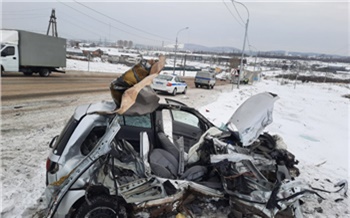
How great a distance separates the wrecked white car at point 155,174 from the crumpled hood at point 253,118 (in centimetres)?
2

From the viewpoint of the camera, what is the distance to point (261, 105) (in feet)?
14.5

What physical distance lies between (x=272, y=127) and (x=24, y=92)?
40.9 ft

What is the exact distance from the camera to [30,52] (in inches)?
786

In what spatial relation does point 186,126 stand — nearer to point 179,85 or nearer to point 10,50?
point 179,85

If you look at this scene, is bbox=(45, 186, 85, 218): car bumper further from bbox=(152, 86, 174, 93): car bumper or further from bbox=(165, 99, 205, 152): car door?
bbox=(152, 86, 174, 93): car bumper

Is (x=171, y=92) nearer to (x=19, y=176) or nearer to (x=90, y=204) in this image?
(x=19, y=176)

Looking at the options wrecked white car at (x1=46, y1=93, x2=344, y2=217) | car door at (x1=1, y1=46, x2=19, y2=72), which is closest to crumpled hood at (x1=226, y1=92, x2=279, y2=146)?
wrecked white car at (x1=46, y1=93, x2=344, y2=217)

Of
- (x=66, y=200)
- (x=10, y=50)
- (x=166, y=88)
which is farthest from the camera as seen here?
(x=166, y=88)

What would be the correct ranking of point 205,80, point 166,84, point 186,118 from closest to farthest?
point 186,118 < point 166,84 < point 205,80

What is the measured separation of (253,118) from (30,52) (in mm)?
20257

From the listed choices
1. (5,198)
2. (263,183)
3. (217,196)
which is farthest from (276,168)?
(5,198)

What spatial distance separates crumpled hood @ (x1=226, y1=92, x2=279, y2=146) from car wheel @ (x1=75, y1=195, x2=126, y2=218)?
83.2 inches

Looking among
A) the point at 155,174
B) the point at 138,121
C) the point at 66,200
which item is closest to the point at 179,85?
the point at 138,121

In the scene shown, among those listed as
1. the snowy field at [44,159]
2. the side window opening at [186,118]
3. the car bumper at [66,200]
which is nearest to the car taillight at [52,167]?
the car bumper at [66,200]
